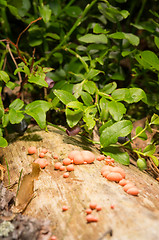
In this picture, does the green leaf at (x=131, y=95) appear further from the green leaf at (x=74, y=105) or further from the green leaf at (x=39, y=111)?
the green leaf at (x=39, y=111)

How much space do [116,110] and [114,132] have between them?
0.21 m

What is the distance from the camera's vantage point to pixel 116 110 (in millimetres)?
1946

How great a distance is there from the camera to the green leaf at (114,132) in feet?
6.07

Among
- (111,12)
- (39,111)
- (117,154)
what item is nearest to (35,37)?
(111,12)

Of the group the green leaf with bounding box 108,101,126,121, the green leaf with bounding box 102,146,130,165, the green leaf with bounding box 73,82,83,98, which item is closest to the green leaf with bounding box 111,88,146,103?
the green leaf with bounding box 108,101,126,121

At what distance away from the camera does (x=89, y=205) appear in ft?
4.34

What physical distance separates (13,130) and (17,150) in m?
0.25

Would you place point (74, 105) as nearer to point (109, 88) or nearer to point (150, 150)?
point (109, 88)

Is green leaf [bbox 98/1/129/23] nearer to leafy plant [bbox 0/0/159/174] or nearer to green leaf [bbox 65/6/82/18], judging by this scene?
leafy plant [bbox 0/0/159/174]

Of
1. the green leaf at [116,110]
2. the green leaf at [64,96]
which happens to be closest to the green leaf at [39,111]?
the green leaf at [64,96]

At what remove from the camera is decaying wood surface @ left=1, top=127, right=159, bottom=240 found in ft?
3.78

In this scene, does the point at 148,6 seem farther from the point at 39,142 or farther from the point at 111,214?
the point at 111,214

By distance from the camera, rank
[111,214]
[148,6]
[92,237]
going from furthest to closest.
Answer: [148,6] < [111,214] < [92,237]

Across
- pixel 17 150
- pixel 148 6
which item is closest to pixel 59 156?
pixel 17 150
